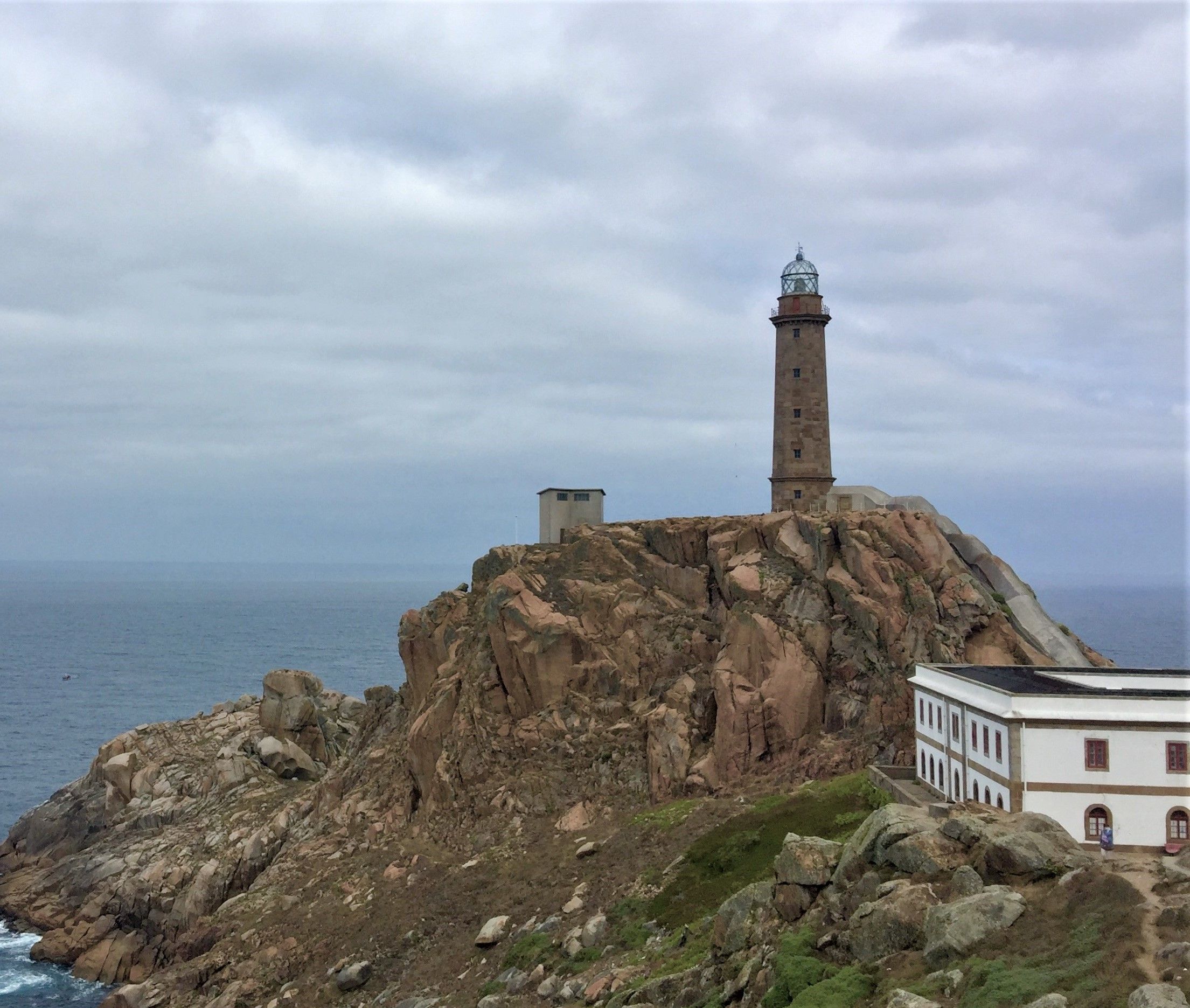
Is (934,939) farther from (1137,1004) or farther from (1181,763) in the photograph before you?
(1181,763)

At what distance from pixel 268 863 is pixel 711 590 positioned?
1153 inches

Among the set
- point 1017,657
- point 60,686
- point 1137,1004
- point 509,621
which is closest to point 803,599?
point 1017,657

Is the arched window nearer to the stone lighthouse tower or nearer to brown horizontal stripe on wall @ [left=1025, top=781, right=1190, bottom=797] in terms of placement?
brown horizontal stripe on wall @ [left=1025, top=781, right=1190, bottom=797]

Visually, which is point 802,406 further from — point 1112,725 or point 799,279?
point 1112,725

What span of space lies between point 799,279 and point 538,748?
3368 centimetres

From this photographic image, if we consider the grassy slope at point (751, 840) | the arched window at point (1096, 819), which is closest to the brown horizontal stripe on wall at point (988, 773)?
the arched window at point (1096, 819)

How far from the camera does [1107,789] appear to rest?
39.3m

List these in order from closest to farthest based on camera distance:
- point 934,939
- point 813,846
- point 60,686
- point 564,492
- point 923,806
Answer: point 934,939 < point 813,846 < point 923,806 < point 564,492 < point 60,686

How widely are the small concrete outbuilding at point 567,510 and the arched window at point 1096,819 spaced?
3829 cm

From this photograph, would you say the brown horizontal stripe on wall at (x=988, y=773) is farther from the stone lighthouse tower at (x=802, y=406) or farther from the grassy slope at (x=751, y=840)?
the stone lighthouse tower at (x=802, y=406)

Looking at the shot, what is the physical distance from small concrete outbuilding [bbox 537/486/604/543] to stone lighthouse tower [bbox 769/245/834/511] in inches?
450

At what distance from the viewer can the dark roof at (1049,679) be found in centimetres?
4066

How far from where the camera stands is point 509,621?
62.3 meters

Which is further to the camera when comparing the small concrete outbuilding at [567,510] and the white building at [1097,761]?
the small concrete outbuilding at [567,510]
